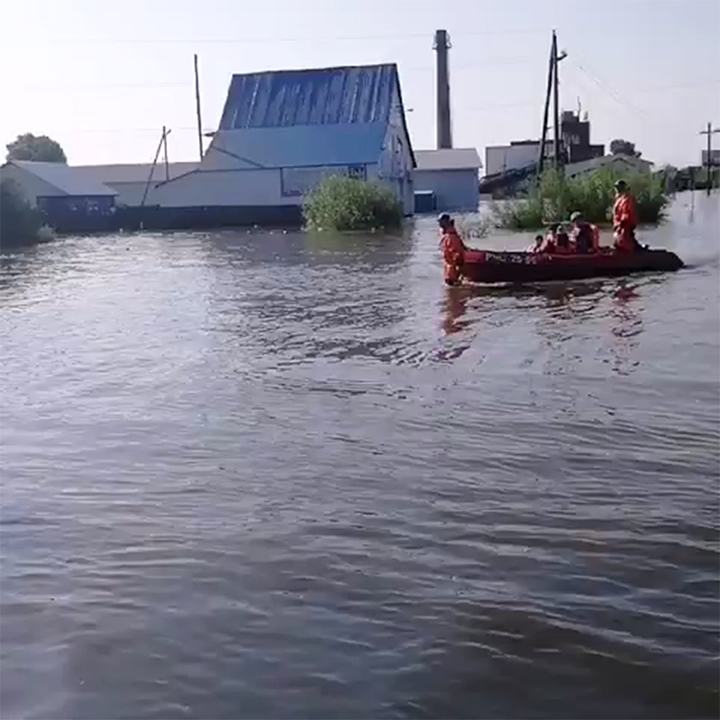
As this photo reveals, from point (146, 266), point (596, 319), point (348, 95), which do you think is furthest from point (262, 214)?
point (596, 319)

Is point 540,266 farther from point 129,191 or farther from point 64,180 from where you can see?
point 129,191

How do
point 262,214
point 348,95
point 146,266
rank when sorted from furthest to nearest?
point 348,95 → point 262,214 → point 146,266

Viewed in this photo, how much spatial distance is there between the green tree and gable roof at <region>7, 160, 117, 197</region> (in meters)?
26.8

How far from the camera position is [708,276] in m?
21.9

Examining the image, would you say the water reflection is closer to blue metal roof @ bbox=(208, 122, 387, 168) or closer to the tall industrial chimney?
blue metal roof @ bbox=(208, 122, 387, 168)

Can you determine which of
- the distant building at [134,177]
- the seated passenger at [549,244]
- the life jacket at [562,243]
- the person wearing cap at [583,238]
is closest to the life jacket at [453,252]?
the seated passenger at [549,244]

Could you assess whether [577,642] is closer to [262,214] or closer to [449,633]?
[449,633]

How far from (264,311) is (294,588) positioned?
43.9 feet

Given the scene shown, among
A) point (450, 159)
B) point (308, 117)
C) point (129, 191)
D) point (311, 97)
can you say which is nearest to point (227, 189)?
point (308, 117)

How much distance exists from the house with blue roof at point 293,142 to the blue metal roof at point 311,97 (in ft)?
0.17

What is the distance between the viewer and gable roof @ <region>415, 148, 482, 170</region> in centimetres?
7024

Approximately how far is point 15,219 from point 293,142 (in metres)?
16.3

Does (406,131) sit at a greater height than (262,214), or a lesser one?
greater

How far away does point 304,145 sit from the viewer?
2308 inches
